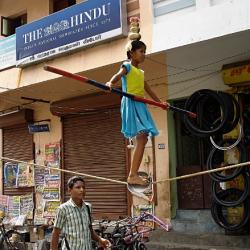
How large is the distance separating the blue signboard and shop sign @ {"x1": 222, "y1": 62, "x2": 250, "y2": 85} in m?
1.92

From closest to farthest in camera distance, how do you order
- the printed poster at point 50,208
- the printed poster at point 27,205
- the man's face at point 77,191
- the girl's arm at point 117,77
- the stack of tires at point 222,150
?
the girl's arm at point 117,77, the man's face at point 77,191, the stack of tires at point 222,150, the printed poster at point 50,208, the printed poster at point 27,205

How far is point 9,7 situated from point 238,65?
6.99m

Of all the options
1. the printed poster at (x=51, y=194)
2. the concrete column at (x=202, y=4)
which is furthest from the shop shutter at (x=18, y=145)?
the concrete column at (x=202, y=4)

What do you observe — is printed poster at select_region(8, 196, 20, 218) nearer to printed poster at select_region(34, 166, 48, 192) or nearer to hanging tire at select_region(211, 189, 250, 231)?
printed poster at select_region(34, 166, 48, 192)

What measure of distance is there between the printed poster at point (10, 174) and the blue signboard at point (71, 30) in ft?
11.6

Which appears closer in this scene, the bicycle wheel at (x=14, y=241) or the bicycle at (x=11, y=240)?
the bicycle at (x=11, y=240)

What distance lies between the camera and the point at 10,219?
12383 millimetres

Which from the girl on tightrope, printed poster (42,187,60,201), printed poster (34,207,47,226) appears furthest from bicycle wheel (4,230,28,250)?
the girl on tightrope

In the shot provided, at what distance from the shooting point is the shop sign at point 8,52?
11.2m

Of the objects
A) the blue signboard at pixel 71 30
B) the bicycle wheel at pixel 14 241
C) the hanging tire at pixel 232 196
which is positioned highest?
the blue signboard at pixel 71 30

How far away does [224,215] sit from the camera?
8602 millimetres

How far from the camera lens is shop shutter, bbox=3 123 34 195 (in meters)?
13.0

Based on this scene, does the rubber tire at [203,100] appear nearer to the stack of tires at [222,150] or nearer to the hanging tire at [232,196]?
the stack of tires at [222,150]

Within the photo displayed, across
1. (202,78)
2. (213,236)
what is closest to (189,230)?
(213,236)
